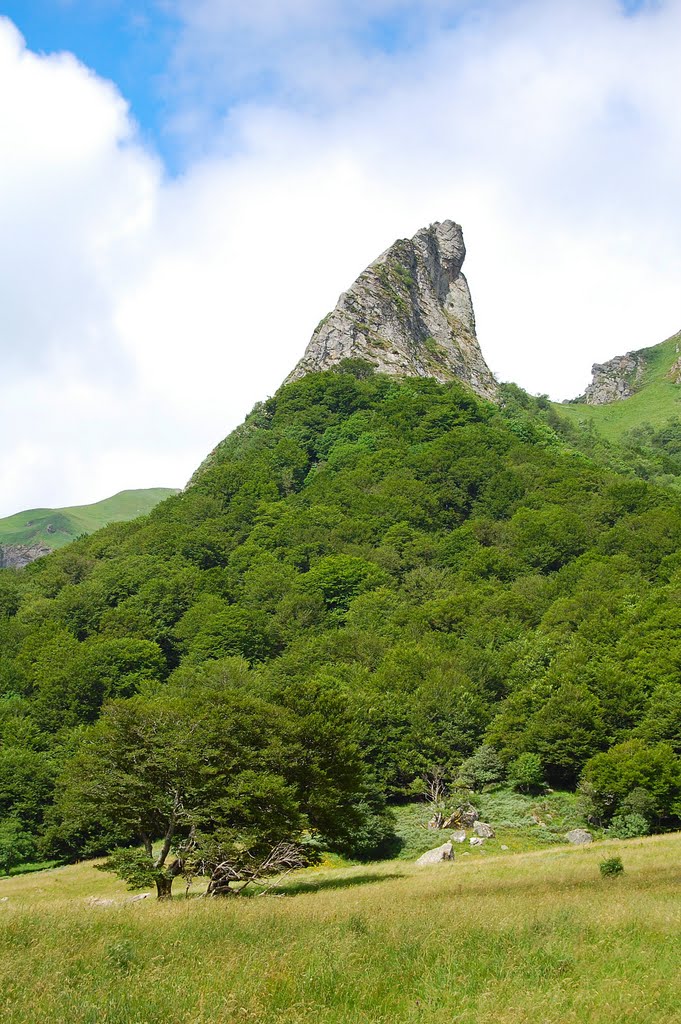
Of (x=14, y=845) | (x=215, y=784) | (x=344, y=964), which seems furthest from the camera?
(x=14, y=845)

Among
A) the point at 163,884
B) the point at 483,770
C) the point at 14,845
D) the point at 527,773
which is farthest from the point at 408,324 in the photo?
the point at 163,884

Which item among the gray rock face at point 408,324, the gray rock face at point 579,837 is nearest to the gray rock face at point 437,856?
the gray rock face at point 579,837

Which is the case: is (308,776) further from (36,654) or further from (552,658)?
(36,654)

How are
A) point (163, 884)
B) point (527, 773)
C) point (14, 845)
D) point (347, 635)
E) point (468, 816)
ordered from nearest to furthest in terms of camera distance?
point (163, 884) < point (468, 816) < point (527, 773) < point (14, 845) < point (347, 635)

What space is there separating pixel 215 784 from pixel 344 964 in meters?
21.4

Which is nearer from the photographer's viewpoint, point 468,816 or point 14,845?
point 468,816

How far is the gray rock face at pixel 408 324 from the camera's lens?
155875 mm

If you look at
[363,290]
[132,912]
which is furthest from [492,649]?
[363,290]

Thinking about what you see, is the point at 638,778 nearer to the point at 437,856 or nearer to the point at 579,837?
the point at 579,837

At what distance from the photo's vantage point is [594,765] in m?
54.0

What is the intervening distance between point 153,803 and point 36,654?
67.2 m

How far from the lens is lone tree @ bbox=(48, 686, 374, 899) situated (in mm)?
→ 27359

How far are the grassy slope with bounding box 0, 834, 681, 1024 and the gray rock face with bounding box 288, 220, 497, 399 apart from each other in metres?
140

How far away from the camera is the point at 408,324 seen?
163375mm
